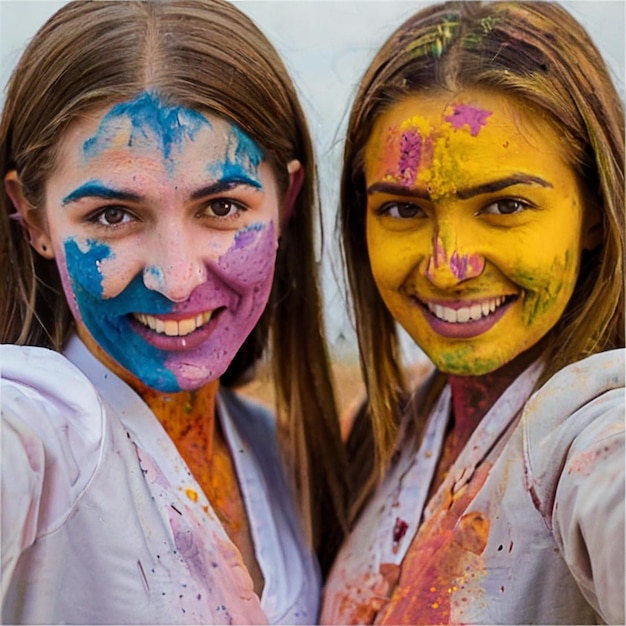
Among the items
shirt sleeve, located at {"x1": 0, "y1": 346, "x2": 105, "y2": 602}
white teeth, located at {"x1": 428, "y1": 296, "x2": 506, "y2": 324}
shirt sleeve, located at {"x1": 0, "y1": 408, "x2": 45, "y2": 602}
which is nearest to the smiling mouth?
white teeth, located at {"x1": 428, "y1": 296, "x2": 506, "y2": 324}

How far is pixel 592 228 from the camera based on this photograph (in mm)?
1875

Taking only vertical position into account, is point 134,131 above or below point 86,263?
above

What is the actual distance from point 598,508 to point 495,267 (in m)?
0.47

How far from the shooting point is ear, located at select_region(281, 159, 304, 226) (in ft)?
6.36

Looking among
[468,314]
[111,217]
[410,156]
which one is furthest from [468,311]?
[111,217]

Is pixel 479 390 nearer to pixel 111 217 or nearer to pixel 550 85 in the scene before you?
pixel 550 85

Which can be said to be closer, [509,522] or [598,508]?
[598,508]

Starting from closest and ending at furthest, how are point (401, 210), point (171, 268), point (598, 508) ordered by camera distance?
point (598, 508) → point (171, 268) → point (401, 210)

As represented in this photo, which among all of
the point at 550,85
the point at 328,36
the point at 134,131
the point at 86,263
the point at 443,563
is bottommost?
the point at 443,563

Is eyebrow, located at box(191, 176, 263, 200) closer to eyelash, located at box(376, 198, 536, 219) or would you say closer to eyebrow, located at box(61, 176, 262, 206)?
eyebrow, located at box(61, 176, 262, 206)

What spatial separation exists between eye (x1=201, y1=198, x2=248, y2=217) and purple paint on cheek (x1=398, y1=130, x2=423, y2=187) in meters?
0.28

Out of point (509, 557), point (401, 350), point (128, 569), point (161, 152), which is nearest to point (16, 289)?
point (161, 152)

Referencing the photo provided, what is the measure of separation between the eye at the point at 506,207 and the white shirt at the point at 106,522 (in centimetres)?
68

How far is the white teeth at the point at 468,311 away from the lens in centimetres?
187
